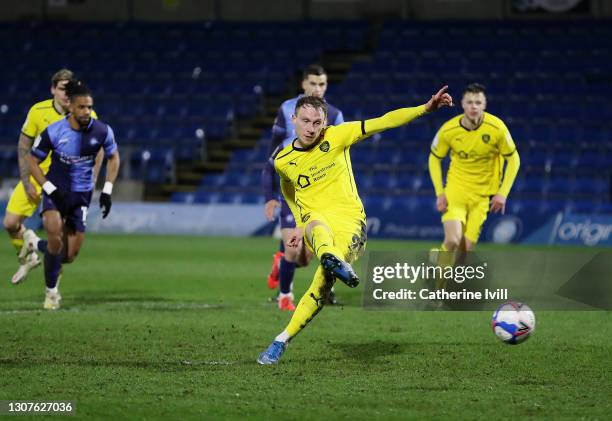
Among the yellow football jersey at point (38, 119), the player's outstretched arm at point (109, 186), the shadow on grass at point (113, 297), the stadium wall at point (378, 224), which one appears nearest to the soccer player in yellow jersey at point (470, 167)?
the shadow on grass at point (113, 297)

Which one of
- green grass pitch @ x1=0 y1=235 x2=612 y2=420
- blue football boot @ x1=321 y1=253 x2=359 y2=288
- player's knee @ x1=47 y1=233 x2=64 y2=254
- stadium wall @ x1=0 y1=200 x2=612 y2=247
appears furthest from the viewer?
stadium wall @ x1=0 y1=200 x2=612 y2=247

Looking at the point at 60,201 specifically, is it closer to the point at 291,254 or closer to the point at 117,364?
the point at 291,254

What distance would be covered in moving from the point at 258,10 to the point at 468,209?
2283 cm

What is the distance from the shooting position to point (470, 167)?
1191 centimetres

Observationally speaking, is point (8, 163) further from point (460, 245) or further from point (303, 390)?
point (303, 390)

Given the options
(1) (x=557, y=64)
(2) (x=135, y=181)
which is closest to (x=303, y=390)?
(2) (x=135, y=181)

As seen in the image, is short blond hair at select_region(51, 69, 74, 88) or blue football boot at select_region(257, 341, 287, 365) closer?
blue football boot at select_region(257, 341, 287, 365)

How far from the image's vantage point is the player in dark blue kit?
34.7ft

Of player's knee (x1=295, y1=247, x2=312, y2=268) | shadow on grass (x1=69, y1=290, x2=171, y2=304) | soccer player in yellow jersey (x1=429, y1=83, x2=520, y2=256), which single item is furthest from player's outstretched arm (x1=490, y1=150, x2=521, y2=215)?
shadow on grass (x1=69, y1=290, x2=171, y2=304)

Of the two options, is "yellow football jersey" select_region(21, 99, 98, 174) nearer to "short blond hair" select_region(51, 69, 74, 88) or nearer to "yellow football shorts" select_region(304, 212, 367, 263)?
"short blond hair" select_region(51, 69, 74, 88)

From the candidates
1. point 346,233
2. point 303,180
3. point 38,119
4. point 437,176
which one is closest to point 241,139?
point 38,119

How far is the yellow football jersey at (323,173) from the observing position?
8.00m

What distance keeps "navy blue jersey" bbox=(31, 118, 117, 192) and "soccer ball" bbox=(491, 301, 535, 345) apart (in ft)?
16.0

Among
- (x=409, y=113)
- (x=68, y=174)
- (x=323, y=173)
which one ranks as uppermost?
(x=409, y=113)
